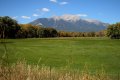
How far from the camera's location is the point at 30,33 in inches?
5241

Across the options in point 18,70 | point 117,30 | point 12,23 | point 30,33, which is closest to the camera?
point 18,70

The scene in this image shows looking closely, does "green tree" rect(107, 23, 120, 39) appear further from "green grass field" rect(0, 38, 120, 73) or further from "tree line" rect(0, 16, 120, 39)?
"green grass field" rect(0, 38, 120, 73)

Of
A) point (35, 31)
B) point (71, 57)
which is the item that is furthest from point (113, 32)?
point (71, 57)

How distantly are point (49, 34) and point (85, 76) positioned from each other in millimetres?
141831

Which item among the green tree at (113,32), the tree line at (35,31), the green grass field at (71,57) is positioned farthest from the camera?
the green tree at (113,32)

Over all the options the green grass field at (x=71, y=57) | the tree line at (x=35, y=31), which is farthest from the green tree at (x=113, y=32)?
the green grass field at (x=71, y=57)

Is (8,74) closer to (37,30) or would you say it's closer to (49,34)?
(37,30)

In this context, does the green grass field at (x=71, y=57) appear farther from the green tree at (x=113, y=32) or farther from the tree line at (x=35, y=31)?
the green tree at (x=113, y=32)

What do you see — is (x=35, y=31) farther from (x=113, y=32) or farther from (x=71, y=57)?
(x=71, y=57)

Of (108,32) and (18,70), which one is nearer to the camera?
(18,70)

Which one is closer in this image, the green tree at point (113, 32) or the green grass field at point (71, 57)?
the green grass field at point (71, 57)

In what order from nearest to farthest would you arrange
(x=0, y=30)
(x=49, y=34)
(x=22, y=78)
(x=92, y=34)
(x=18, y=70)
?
(x=0, y=30) < (x=22, y=78) < (x=18, y=70) < (x=49, y=34) < (x=92, y=34)

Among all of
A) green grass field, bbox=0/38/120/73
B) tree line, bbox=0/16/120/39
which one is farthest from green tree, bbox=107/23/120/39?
green grass field, bbox=0/38/120/73

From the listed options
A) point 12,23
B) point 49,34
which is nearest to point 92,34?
point 49,34
